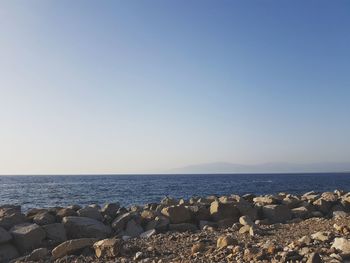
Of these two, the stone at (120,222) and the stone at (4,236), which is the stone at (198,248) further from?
the stone at (4,236)

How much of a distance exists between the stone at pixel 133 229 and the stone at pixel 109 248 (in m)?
3.32

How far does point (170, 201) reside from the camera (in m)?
19.1

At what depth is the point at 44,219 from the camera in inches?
533

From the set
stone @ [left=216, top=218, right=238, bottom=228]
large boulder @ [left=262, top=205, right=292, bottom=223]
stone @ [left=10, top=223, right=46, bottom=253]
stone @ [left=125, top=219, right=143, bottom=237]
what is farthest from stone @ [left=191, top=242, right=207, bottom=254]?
large boulder @ [left=262, top=205, right=292, bottom=223]

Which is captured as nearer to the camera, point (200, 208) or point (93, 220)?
point (93, 220)

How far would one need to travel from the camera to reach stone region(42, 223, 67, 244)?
482 inches

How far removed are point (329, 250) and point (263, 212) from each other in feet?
23.9

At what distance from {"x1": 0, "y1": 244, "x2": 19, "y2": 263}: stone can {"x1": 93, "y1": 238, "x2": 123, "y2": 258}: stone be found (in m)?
2.80

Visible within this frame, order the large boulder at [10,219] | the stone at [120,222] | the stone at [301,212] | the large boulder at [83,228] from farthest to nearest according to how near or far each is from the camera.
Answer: the stone at [301,212], the stone at [120,222], the large boulder at [10,219], the large boulder at [83,228]

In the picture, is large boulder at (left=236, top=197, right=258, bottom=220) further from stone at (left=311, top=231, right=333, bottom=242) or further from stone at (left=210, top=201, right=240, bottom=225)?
stone at (left=311, top=231, right=333, bottom=242)

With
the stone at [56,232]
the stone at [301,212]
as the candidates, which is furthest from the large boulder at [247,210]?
the stone at [56,232]

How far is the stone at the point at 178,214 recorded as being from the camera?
14.6 meters

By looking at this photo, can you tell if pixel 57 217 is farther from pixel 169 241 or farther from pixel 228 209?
pixel 228 209

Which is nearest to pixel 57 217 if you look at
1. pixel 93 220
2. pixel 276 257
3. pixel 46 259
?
pixel 93 220
